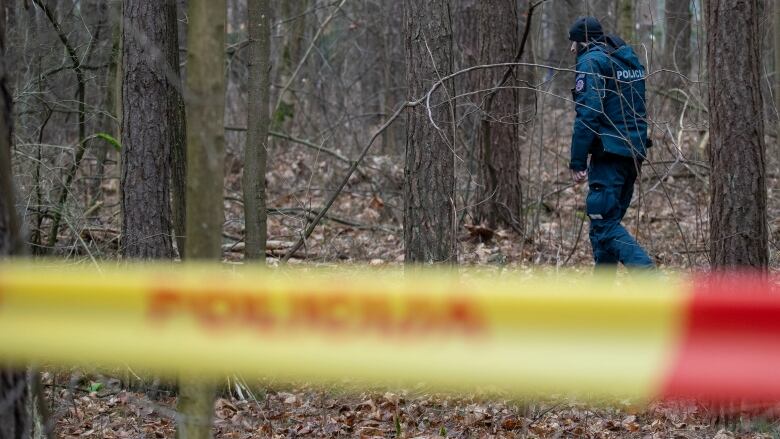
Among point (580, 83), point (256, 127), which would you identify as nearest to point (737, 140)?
point (580, 83)

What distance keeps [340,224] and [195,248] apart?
7.52 meters

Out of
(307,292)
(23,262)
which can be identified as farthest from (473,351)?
(23,262)

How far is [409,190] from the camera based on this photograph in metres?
6.04

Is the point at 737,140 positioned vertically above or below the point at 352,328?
above

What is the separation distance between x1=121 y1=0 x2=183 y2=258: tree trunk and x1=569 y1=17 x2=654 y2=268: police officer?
110 inches

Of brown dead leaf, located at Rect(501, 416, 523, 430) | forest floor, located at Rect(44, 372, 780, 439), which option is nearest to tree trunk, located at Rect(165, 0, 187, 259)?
forest floor, located at Rect(44, 372, 780, 439)

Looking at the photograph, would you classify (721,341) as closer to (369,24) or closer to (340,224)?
(340,224)

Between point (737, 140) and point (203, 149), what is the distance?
311 centimetres

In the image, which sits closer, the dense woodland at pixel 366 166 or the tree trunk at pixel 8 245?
the tree trunk at pixel 8 245

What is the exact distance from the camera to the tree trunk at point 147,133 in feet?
19.1

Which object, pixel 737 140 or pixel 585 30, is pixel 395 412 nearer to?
pixel 737 140

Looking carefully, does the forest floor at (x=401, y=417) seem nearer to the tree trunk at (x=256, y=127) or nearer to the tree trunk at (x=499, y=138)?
the tree trunk at (x=256, y=127)

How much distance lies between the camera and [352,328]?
8.89 ft

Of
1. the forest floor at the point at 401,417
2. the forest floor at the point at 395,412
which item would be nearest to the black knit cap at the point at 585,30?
the forest floor at the point at 395,412
